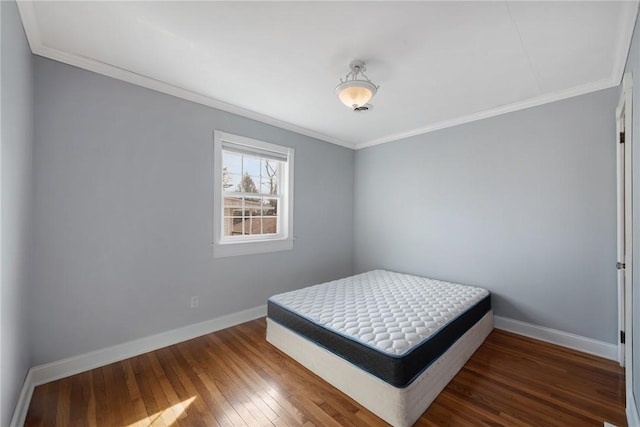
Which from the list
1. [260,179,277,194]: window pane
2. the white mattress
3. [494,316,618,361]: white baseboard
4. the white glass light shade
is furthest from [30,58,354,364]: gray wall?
[494,316,618,361]: white baseboard

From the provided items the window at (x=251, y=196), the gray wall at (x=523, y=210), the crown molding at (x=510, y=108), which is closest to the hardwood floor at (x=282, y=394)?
the gray wall at (x=523, y=210)

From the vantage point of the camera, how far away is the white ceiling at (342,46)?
1603 millimetres

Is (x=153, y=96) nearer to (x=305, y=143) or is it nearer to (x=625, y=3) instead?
(x=305, y=143)

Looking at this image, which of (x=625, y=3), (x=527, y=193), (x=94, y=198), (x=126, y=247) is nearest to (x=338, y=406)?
(x=126, y=247)

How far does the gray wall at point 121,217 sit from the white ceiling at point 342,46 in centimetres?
26

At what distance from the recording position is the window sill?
2.96 metres

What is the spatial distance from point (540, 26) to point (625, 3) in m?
0.38

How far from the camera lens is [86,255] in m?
2.16

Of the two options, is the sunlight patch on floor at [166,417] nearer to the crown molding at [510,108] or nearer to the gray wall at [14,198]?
the gray wall at [14,198]

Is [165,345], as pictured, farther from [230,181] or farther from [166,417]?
[230,181]

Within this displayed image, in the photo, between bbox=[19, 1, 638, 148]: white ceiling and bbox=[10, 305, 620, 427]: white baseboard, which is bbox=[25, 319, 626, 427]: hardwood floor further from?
bbox=[19, 1, 638, 148]: white ceiling

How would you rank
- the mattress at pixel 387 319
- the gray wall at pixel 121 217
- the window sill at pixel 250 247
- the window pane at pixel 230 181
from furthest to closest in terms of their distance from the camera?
the window pane at pixel 230 181, the window sill at pixel 250 247, the gray wall at pixel 121 217, the mattress at pixel 387 319

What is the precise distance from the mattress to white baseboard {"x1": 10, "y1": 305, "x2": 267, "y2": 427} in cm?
78

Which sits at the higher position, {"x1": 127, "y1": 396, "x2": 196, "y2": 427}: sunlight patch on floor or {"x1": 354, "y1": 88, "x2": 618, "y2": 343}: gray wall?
{"x1": 354, "y1": 88, "x2": 618, "y2": 343}: gray wall
